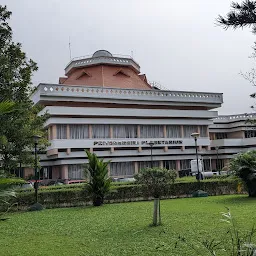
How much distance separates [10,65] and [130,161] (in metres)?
23.2

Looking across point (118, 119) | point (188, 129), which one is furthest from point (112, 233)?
point (188, 129)

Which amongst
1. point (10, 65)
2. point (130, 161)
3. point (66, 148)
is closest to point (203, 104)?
point (130, 161)

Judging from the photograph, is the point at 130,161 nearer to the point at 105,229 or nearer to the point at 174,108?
the point at 174,108

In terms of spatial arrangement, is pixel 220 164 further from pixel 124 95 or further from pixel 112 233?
pixel 112 233

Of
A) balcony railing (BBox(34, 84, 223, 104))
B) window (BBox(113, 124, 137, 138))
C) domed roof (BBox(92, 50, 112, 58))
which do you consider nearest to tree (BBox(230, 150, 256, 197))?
balcony railing (BBox(34, 84, 223, 104))

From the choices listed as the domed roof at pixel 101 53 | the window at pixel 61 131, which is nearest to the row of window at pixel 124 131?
the window at pixel 61 131

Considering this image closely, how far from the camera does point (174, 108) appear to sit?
39406 mm

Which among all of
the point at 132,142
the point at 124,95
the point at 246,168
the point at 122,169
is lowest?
the point at 246,168

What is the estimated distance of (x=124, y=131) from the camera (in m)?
36.7

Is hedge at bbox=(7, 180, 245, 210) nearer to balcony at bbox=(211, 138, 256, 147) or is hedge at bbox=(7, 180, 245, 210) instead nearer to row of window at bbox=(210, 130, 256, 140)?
balcony at bbox=(211, 138, 256, 147)

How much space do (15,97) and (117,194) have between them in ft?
21.4

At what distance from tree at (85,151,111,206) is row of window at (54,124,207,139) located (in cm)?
1880

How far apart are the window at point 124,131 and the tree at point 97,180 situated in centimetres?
2079

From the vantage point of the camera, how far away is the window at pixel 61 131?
33406mm
